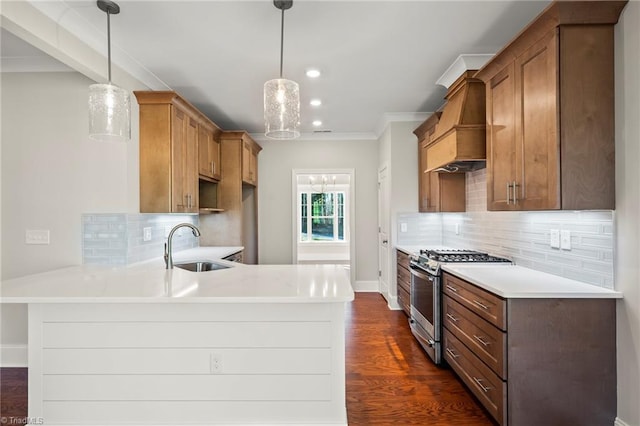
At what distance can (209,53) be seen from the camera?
2.75 m

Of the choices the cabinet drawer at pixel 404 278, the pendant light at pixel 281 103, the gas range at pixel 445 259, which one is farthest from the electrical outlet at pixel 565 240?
the pendant light at pixel 281 103

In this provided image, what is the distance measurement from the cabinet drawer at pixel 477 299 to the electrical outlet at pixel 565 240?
66 centimetres

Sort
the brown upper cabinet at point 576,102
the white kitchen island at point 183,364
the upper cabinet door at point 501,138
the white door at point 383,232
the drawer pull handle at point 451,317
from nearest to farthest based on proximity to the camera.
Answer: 1. the brown upper cabinet at point 576,102
2. the white kitchen island at point 183,364
3. the upper cabinet door at point 501,138
4. the drawer pull handle at point 451,317
5. the white door at point 383,232

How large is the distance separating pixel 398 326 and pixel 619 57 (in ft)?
10.2

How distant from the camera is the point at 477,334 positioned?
2217 millimetres

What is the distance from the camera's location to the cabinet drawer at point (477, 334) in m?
1.93

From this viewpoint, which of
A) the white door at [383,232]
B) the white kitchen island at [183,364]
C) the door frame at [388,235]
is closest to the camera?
the white kitchen island at [183,364]

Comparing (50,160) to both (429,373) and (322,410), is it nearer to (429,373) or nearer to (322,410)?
(322,410)

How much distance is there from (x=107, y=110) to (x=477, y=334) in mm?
2789

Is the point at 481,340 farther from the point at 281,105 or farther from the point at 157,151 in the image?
the point at 157,151

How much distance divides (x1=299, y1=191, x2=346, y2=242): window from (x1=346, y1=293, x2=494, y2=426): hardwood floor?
573 cm

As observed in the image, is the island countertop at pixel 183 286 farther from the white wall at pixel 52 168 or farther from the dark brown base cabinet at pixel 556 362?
the dark brown base cabinet at pixel 556 362

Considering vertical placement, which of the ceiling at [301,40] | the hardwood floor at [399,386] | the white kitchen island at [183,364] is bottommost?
the hardwood floor at [399,386]

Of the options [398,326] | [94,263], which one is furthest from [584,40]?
Answer: [94,263]
